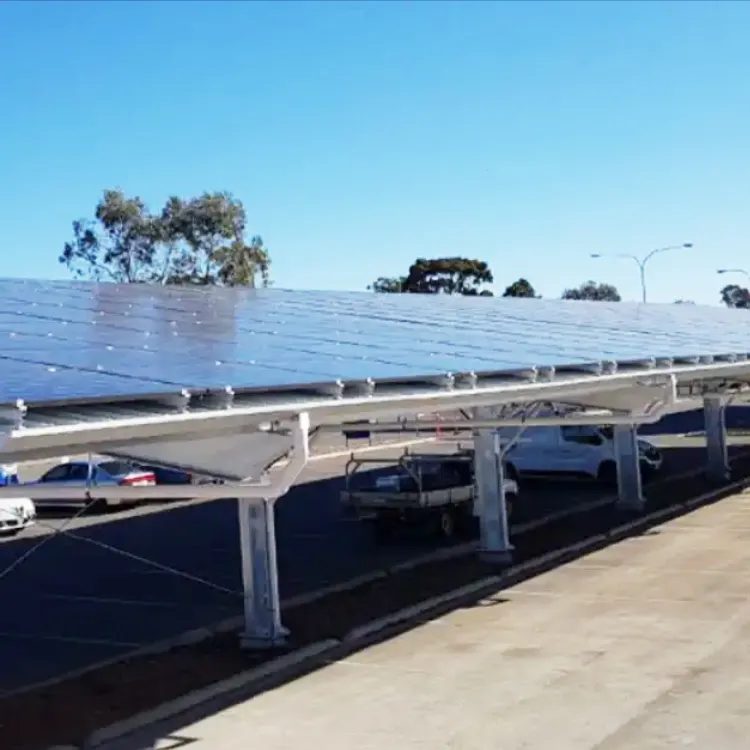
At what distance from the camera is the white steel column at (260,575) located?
539 inches

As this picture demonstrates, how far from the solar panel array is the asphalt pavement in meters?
3.14

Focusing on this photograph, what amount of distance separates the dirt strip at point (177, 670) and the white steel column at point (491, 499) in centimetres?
32

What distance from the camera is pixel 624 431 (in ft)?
83.1

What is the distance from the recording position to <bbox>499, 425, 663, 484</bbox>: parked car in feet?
102

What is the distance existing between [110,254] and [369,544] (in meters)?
50.1

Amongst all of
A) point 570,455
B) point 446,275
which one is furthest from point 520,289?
point 570,455

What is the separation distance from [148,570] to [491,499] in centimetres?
579

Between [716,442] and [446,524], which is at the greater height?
[716,442]

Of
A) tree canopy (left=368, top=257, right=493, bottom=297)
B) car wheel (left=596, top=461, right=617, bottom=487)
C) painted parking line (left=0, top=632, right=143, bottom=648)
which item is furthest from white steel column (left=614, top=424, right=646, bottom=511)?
tree canopy (left=368, top=257, right=493, bottom=297)

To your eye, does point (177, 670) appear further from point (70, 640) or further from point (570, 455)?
point (570, 455)

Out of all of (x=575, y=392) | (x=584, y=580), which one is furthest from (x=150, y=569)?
(x=575, y=392)

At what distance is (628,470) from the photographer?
25359 mm

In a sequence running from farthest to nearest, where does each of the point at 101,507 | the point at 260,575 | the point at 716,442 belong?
1. the point at 716,442
2. the point at 101,507
3. the point at 260,575

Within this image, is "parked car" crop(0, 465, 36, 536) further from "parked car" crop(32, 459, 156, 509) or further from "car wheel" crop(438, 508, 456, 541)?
"car wheel" crop(438, 508, 456, 541)
